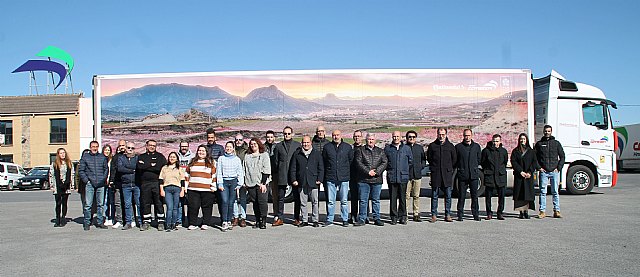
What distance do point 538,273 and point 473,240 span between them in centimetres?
225

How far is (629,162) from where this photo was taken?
32.8m

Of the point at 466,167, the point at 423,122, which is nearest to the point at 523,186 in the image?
the point at 466,167

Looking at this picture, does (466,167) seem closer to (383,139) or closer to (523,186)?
(523,186)

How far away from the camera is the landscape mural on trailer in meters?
14.7

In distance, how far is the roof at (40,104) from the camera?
3919 centimetres

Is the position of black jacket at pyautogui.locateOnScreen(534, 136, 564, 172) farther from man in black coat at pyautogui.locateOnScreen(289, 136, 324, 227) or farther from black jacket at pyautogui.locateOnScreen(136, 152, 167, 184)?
black jacket at pyautogui.locateOnScreen(136, 152, 167, 184)

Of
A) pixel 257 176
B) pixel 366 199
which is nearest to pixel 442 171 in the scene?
pixel 366 199

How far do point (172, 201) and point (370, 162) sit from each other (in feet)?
12.2

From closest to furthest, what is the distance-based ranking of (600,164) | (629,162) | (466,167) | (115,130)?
(466,167) → (115,130) → (600,164) → (629,162)

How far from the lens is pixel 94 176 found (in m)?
10.8

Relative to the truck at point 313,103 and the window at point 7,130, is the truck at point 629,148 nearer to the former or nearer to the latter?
the truck at point 313,103

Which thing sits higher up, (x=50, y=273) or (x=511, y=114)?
(x=511, y=114)

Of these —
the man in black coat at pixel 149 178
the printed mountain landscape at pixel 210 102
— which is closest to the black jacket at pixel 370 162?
the man in black coat at pixel 149 178

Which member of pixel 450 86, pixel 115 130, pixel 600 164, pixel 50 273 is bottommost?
pixel 50 273
